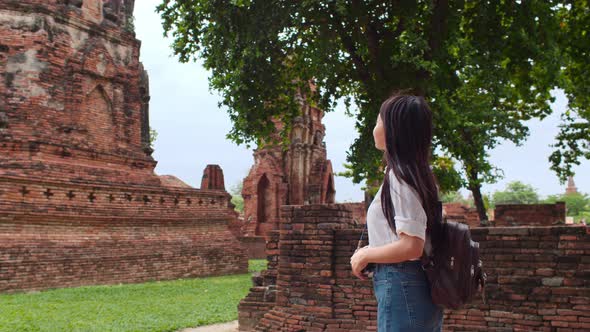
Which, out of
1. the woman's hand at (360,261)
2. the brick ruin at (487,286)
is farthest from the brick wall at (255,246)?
the woman's hand at (360,261)

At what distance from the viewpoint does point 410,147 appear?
227cm

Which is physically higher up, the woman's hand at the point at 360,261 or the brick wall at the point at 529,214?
the brick wall at the point at 529,214

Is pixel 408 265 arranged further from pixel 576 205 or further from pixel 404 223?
pixel 576 205

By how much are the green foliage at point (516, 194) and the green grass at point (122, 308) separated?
62.1m

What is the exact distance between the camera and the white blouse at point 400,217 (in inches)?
84.4

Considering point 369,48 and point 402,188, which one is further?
point 369,48

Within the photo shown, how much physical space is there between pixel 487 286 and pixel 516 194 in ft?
228

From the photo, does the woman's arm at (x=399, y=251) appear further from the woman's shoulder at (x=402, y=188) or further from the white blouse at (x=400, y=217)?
the woman's shoulder at (x=402, y=188)

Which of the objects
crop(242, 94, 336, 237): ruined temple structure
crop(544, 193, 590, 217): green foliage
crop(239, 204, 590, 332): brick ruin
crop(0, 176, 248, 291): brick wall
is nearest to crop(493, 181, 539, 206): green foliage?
crop(544, 193, 590, 217): green foliage

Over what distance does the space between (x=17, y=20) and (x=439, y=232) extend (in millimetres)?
Answer: 15128

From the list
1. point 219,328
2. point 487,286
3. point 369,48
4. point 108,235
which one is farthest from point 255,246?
point 487,286

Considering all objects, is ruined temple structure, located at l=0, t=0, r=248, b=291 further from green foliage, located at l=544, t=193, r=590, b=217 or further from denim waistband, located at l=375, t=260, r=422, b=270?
green foliage, located at l=544, t=193, r=590, b=217

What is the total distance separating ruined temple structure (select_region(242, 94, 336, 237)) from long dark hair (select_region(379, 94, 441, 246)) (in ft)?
69.4

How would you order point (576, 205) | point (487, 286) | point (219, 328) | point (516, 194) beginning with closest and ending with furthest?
point (487, 286), point (219, 328), point (576, 205), point (516, 194)
